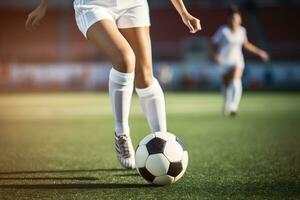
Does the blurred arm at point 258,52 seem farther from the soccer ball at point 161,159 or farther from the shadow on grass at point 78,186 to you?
the shadow on grass at point 78,186

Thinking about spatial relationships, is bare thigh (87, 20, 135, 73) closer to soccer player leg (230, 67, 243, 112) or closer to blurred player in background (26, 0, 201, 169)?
blurred player in background (26, 0, 201, 169)

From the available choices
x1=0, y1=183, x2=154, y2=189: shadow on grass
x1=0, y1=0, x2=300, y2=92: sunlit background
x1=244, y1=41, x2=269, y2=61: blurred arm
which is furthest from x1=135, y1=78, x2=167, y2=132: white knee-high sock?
x1=0, y1=0, x2=300, y2=92: sunlit background

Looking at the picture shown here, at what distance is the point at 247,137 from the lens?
693 centimetres

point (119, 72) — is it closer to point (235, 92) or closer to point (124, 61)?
point (124, 61)

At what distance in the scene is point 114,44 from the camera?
3.85 metres

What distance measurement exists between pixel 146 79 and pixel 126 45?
1.38ft

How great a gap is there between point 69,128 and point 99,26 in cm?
452

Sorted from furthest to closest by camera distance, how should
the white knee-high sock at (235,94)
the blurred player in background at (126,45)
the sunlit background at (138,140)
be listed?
the white knee-high sock at (235,94) < the blurred player in background at (126,45) < the sunlit background at (138,140)

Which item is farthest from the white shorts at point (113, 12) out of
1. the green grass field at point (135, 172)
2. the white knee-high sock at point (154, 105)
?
the green grass field at point (135, 172)

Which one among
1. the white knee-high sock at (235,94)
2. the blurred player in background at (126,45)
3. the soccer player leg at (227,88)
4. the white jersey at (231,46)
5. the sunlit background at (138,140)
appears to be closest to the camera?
the sunlit background at (138,140)

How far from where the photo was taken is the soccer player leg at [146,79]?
417cm

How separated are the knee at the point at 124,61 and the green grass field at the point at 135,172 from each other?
2.44ft

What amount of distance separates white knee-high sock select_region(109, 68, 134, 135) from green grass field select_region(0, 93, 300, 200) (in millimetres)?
352

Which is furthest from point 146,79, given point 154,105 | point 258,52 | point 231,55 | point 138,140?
point 231,55
